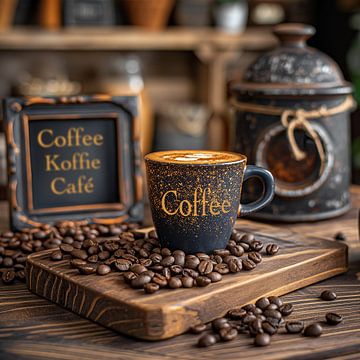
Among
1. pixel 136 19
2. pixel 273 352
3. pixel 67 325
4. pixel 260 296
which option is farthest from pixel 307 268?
pixel 136 19

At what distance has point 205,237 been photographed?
1005 millimetres

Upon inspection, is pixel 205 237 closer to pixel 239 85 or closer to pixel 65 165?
pixel 65 165

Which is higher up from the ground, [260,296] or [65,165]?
[65,165]

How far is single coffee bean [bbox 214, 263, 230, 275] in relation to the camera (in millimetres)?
941

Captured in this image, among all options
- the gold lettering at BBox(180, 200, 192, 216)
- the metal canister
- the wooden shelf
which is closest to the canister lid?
the metal canister

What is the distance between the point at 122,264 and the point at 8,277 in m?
0.22

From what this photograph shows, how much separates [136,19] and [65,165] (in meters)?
2.31

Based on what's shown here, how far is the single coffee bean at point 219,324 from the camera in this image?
33.1 inches

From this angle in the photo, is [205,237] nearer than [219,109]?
Yes

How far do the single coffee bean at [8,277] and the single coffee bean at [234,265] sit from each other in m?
0.35

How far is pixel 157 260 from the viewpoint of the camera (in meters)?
0.96

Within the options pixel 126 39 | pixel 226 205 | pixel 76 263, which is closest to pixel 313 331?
pixel 226 205

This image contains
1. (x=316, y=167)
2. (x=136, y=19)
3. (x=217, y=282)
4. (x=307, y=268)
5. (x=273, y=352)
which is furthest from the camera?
(x=136, y=19)

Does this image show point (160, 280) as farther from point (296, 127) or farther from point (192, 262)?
point (296, 127)
